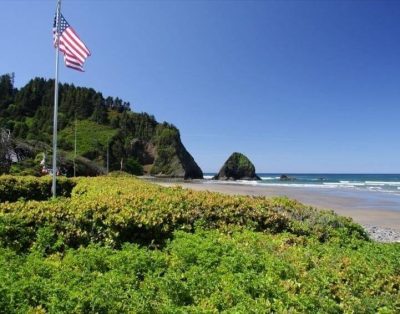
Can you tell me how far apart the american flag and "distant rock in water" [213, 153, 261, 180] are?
105 metres

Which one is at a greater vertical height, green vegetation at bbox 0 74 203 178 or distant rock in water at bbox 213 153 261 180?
green vegetation at bbox 0 74 203 178

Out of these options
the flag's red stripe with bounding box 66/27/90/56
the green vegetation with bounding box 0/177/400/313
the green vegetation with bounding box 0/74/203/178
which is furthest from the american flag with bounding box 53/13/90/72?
the green vegetation with bounding box 0/74/203/178

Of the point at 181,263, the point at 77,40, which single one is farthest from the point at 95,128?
the point at 181,263

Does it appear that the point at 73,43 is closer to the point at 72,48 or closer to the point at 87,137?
the point at 72,48

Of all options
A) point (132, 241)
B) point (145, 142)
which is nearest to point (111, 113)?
point (145, 142)

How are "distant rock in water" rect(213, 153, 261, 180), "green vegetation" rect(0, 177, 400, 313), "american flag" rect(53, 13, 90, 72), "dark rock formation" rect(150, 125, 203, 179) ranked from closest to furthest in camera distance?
"green vegetation" rect(0, 177, 400, 313) → "american flag" rect(53, 13, 90, 72) → "dark rock formation" rect(150, 125, 203, 179) → "distant rock in water" rect(213, 153, 261, 180)

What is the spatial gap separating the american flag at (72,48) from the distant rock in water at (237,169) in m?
105

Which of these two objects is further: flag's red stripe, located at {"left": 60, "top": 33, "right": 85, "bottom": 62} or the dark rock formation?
the dark rock formation

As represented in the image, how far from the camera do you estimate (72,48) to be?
1430cm

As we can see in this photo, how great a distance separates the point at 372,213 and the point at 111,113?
143085 millimetres

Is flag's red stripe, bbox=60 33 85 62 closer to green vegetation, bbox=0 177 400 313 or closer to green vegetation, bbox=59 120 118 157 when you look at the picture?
green vegetation, bbox=0 177 400 313

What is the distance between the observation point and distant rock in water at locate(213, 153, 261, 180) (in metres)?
120

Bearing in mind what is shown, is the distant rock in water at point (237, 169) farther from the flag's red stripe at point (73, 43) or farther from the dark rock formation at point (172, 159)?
the flag's red stripe at point (73, 43)

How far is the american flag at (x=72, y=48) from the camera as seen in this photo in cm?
1421
